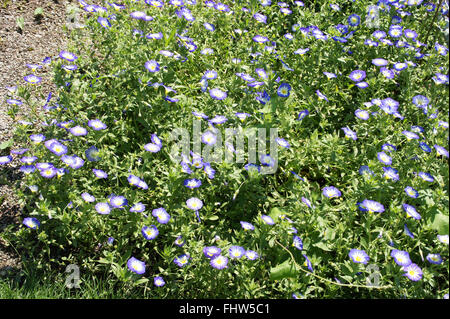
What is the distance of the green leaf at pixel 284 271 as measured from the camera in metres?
2.63

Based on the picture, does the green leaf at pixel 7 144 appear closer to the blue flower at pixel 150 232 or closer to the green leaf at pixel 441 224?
the blue flower at pixel 150 232

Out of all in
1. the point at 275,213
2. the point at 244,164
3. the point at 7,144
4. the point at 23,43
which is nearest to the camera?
the point at 275,213

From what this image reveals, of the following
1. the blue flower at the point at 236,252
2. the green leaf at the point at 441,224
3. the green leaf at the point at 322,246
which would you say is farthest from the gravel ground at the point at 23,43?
the green leaf at the point at 441,224

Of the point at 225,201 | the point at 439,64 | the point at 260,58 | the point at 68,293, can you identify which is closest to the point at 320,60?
Result: the point at 260,58

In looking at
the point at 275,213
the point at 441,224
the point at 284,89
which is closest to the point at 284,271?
the point at 275,213

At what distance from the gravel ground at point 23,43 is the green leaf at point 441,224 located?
2.68 metres

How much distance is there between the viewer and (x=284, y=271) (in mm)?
2643

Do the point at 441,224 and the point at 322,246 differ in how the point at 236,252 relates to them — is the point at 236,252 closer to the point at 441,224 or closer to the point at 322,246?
the point at 322,246

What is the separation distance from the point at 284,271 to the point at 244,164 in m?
0.79

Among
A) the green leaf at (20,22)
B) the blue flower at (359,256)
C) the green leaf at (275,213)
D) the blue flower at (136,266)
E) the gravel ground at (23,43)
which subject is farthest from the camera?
the green leaf at (20,22)

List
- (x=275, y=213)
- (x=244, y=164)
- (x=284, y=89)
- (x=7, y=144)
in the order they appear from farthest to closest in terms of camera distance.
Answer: (x=7, y=144) → (x=284, y=89) → (x=244, y=164) → (x=275, y=213)

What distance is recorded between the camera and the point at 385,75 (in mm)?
3547

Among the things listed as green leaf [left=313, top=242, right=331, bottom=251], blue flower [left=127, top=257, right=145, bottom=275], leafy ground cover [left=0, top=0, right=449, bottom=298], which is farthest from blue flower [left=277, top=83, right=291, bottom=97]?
blue flower [left=127, top=257, right=145, bottom=275]

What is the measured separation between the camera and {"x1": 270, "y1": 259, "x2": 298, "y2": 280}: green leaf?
8.64 ft
